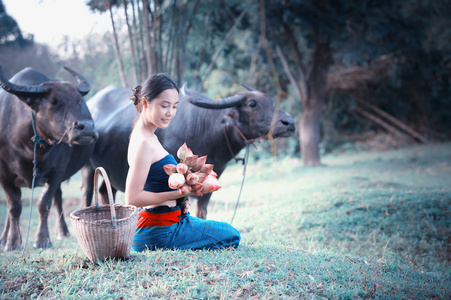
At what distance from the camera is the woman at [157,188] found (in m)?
2.69

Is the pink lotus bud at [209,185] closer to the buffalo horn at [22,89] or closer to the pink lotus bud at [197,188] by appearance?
the pink lotus bud at [197,188]

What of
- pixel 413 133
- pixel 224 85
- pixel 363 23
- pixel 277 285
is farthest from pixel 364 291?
pixel 413 133

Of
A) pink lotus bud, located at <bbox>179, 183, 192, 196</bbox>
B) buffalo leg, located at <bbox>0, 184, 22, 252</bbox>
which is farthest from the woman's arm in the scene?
buffalo leg, located at <bbox>0, 184, 22, 252</bbox>

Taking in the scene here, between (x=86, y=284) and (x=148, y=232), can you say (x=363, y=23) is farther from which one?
(x=86, y=284)

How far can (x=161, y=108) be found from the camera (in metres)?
2.80

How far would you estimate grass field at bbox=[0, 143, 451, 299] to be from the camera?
2436mm

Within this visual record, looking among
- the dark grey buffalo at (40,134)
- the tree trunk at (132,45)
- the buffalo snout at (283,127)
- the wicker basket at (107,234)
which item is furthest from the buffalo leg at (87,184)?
the wicker basket at (107,234)

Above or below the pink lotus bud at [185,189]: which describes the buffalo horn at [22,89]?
above

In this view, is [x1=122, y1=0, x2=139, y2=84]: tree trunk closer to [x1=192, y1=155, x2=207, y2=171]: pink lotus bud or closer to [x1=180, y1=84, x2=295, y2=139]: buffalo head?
[x1=180, y1=84, x2=295, y2=139]: buffalo head

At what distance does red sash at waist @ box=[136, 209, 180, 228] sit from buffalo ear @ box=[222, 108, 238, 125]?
191 centimetres

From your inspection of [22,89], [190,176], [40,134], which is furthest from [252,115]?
[22,89]

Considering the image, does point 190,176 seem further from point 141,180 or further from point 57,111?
point 57,111

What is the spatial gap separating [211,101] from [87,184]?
2.38 metres

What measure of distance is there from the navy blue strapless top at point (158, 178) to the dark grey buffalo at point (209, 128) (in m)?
1.62
